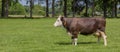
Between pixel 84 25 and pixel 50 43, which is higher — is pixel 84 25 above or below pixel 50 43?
above

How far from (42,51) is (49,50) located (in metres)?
0.48

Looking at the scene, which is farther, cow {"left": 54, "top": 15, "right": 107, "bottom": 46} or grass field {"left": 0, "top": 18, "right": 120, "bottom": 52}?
cow {"left": 54, "top": 15, "right": 107, "bottom": 46}

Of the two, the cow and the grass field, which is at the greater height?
the cow

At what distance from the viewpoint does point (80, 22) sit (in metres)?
18.7

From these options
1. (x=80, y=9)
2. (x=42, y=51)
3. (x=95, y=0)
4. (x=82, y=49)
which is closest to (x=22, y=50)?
(x=42, y=51)

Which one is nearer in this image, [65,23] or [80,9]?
[65,23]

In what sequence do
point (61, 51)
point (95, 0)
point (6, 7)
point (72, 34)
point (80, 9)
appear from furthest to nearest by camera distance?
point (80, 9)
point (95, 0)
point (6, 7)
point (72, 34)
point (61, 51)

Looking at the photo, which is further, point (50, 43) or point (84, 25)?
point (50, 43)

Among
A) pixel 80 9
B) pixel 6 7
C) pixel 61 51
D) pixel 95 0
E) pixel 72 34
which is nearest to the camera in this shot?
pixel 61 51

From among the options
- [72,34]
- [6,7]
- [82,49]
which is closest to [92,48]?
[82,49]

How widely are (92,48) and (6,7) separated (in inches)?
2141

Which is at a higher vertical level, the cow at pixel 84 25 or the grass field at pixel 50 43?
the cow at pixel 84 25

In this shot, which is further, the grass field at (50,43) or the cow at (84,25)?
the cow at (84,25)

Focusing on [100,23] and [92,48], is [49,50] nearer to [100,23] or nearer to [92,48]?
[92,48]
